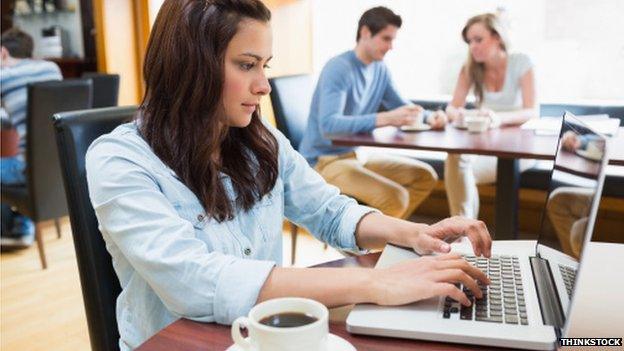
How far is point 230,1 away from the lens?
1008mm

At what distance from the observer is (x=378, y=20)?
271cm

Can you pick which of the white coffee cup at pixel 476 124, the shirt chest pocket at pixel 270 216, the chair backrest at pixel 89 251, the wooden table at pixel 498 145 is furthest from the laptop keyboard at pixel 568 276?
the white coffee cup at pixel 476 124

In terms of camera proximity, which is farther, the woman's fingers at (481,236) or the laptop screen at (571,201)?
the woman's fingers at (481,236)

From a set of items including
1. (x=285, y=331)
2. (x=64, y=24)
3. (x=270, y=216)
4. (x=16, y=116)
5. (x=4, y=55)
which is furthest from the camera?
(x=64, y=24)

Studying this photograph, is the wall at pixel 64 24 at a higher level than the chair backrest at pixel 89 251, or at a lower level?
higher

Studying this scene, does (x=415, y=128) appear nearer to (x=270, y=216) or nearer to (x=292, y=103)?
(x=292, y=103)

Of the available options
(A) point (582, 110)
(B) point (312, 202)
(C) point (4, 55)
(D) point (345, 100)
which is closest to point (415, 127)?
(D) point (345, 100)

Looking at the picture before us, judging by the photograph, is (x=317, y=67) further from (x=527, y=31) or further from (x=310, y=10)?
(x=527, y=31)

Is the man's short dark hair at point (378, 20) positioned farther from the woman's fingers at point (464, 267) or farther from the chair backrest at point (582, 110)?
the woman's fingers at point (464, 267)

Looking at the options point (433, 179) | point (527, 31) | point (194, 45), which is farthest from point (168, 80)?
point (527, 31)

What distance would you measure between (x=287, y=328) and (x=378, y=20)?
2282 mm

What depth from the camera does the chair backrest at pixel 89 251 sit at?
1.05 meters

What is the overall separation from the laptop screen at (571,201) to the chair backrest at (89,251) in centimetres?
71

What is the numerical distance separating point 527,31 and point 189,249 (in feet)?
10.0
